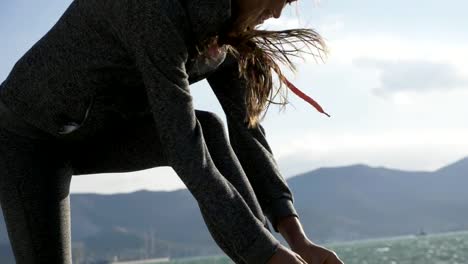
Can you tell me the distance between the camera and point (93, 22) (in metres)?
2.34

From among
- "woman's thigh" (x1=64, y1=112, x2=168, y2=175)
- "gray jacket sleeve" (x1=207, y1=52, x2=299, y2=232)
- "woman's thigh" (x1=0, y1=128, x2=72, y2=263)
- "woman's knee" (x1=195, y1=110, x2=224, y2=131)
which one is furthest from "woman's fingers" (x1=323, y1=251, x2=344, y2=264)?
"woman's thigh" (x1=0, y1=128, x2=72, y2=263)

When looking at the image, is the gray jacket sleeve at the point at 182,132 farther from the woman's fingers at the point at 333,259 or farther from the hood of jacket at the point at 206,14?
the woman's fingers at the point at 333,259

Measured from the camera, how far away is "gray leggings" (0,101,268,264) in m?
2.60

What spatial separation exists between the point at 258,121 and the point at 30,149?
77 cm

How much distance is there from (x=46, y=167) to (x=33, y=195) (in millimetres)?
103

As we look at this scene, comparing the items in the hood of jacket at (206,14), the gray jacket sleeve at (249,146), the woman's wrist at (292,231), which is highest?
the hood of jacket at (206,14)

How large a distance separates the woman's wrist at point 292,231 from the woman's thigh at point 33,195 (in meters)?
0.75

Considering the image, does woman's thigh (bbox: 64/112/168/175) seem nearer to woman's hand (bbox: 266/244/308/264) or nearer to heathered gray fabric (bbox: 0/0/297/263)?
heathered gray fabric (bbox: 0/0/297/263)

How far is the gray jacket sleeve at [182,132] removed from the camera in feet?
6.49

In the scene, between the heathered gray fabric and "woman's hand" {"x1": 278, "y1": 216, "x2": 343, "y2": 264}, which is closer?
the heathered gray fabric

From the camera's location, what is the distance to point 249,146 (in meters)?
2.68

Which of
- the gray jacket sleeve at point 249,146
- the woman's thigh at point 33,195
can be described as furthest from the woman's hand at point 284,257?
the woman's thigh at point 33,195

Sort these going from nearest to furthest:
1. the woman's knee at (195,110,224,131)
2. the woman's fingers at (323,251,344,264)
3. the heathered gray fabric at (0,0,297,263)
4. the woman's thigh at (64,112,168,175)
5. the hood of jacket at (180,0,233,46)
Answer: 1. the heathered gray fabric at (0,0,297,263)
2. the hood of jacket at (180,0,233,46)
3. the woman's fingers at (323,251,344,264)
4. the woman's knee at (195,110,224,131)
5. the woman's thigh at (64,112,168,175)

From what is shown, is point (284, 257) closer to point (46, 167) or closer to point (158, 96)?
point (158, 96)
